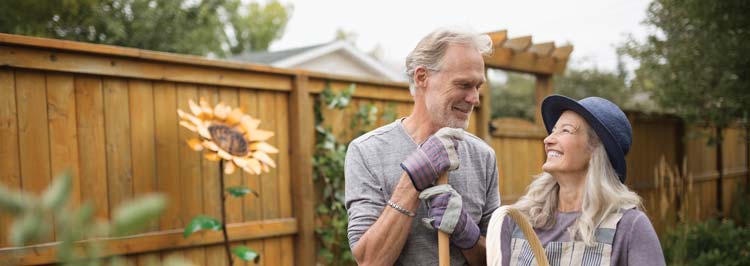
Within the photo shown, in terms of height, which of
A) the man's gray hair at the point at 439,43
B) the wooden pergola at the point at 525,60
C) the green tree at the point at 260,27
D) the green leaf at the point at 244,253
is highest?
the green tree at the point at 260,27

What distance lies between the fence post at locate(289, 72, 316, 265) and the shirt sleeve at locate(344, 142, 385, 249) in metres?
1.94

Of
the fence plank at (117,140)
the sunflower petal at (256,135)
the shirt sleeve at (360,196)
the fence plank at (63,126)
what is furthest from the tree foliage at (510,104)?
the shirt sleeve at (360,196)

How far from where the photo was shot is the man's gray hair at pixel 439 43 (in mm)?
1789

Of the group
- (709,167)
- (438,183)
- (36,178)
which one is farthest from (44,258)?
(709,167)

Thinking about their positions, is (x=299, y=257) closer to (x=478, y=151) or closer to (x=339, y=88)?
(x=339, y=88)

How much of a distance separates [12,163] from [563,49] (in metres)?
4.34

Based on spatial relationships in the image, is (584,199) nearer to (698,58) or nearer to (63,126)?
(63,126)

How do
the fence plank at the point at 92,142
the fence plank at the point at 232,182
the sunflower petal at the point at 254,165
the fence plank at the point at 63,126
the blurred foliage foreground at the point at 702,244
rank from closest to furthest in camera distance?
the fence plank at the point at 63,126
the fence plank at the point at 92,142
the sunflower petal at the point at 254,165
the fence plank at the point at 232,182
the blurred foliage foreground at the point at 702,244

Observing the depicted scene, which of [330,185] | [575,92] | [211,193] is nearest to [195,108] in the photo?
[211,193]

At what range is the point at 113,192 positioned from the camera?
2.89 m

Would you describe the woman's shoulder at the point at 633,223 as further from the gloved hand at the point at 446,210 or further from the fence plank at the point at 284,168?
the fence plank at the point at 284,168

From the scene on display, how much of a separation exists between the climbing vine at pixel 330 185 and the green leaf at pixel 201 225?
2.92ft

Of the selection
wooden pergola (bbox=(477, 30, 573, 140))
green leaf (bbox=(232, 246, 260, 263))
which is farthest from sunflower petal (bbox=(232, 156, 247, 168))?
wooden pergola (bbox=(477, 30, 573, 140))

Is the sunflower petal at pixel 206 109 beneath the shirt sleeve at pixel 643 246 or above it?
above
